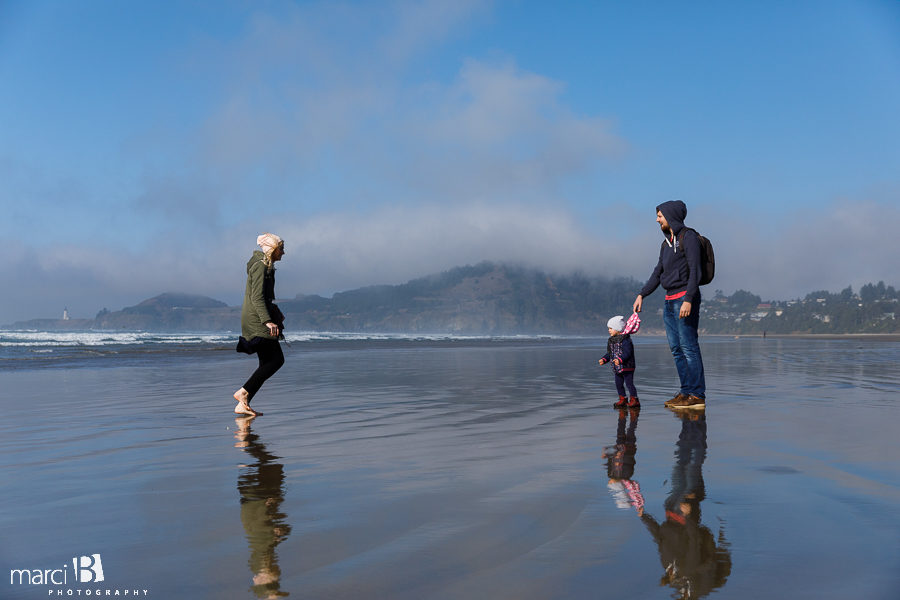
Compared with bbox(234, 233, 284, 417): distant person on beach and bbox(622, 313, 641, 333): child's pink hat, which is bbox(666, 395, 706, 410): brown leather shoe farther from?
bbox(234, 233, 284, 417): distant person on beach

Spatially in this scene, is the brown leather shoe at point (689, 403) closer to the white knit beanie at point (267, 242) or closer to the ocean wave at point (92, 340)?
the white knit beanie at point (267, 242)

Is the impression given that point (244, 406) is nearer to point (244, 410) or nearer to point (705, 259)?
point (244, 410)

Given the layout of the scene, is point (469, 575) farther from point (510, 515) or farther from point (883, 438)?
point (883, 438)

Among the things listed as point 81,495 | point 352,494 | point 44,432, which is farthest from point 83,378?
point 352,494

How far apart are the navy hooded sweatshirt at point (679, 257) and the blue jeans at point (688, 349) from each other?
0.18 metres

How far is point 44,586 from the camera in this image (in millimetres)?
2322

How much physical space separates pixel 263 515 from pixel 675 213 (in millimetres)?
6365

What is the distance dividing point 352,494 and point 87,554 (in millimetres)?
1353

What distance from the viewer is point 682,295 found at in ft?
24.7

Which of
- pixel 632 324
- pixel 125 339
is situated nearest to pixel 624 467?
pixel 632 324

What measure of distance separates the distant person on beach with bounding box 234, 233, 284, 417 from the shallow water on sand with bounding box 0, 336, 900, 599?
0.74 m

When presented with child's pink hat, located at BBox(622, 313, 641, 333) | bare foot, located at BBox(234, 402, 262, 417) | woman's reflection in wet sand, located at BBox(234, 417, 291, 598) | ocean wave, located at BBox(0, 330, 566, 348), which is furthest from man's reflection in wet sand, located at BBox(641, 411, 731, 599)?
ocean wave, located at BBox(0, 330, 566, 348)

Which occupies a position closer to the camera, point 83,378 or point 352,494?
point 352,494

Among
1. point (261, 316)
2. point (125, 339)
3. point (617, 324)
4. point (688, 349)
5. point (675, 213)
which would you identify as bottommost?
point (125, 339)
